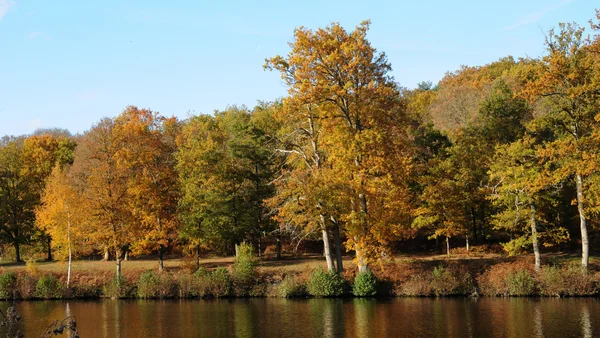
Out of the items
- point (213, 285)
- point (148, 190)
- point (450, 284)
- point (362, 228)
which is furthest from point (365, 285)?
point (148, 190)

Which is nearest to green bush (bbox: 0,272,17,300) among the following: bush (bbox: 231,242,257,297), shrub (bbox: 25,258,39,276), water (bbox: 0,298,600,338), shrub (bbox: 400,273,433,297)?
shrub (bbox: 25,258,39,276)

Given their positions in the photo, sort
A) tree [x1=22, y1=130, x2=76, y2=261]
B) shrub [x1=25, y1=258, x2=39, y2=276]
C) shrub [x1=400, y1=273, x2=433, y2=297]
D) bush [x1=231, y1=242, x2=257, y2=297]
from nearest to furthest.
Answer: shrub [x1=400, y1=273, x2=433, y2=297] → bush [x1=231, y1=242, x2=257, y2=297] → shrub [x1=25, y1=258, x2=39, y2=276] → tree [x1=22, y1=130, x2=76, y2=261]

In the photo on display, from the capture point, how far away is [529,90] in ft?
120

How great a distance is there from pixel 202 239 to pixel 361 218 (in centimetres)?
1566

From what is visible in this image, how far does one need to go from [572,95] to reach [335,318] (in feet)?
65.2

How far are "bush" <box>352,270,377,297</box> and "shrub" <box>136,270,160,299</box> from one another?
14.7m

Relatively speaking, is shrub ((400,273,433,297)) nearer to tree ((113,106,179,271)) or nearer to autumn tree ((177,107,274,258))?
autumn tree ((177,107,274,258))

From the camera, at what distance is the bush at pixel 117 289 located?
43.4m

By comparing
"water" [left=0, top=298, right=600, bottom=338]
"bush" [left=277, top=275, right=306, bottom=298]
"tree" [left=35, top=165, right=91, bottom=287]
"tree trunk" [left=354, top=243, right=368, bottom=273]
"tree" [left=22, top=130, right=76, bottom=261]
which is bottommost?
"water" [left=0, top=298, right=600, bottom=338]

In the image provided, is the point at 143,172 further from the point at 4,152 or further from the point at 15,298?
the point at 4,152

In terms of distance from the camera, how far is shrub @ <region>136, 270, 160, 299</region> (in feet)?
139

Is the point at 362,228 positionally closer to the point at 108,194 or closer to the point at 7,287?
the point at 108,194

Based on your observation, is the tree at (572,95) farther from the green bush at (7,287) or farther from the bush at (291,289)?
the green bush at (7,287)

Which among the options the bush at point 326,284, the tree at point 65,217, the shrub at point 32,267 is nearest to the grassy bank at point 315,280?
the bush at point 326,284
